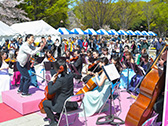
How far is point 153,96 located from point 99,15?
105 ft

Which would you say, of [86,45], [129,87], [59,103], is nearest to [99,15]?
[86,45]

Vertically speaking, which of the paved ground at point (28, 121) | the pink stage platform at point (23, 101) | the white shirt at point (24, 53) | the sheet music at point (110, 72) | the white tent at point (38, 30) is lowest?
the paved ground at point (28, 121)

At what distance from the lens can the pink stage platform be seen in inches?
178

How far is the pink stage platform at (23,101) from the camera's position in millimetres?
4516

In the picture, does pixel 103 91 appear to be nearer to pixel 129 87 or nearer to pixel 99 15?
pixel 129 87

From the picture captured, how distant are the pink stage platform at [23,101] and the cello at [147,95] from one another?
8.73 ft

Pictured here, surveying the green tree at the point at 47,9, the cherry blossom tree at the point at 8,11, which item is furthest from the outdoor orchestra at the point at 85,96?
the green tree at the point at 47,9

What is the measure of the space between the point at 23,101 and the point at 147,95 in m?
3.04

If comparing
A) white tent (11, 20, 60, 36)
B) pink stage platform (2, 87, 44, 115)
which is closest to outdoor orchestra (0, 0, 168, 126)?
pink stage platform (2, 87, 44, 115)

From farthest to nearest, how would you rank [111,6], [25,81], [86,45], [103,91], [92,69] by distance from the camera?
[111,6], [86,45], [92,69], [25,81], [103,91]

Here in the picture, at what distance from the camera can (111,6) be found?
3244 cm

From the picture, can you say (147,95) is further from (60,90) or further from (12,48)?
(12,48)

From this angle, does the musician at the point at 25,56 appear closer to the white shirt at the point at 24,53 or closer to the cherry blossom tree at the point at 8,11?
the white shirt at the point at 24,53

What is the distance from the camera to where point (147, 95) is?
2779 millimetres
